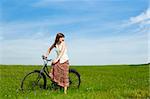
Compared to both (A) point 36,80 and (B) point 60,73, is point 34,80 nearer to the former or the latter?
(A) point 36,80

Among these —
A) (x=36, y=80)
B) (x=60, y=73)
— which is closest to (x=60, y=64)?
(x=60, y=73)

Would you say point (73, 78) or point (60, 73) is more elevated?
point (60, 73)

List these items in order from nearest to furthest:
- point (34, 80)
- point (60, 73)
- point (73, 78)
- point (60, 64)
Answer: point (60, 64) < point (60, 73) < point (34, 80) < point (73, 78)

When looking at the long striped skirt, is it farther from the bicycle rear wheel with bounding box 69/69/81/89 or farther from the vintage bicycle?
the bicycle rear wheel with bounding box 69/69/81/89

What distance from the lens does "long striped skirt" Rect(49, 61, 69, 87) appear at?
16.0 metres

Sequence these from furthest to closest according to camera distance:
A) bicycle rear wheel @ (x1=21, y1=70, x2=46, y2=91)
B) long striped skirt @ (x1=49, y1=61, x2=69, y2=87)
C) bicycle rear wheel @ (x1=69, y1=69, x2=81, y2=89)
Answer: bicycle rear wheel @ (x1=69, y1=69, x2=81, y2=89) → bicycle rear wheel @ (x1=21, y1=70, x2=46, y2=91) → long striped skirt @ (x1=49, y1=61, x2=69, y2=87)

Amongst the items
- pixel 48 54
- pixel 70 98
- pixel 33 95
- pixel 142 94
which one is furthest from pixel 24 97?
pixel 142 94

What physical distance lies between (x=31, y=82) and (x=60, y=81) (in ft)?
4.34

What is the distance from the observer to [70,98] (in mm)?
13727

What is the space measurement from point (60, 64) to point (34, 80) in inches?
56.3

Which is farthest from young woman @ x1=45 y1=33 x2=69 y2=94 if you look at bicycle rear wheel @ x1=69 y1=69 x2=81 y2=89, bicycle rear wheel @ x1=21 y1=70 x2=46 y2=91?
bicycle rear wheel @ x1=69 y1=69 x2=81 y2=89

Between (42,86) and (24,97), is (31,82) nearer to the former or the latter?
(42,86)

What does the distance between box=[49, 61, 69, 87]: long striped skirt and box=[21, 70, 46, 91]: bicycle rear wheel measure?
49 cm

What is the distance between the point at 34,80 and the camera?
53.6 ft
